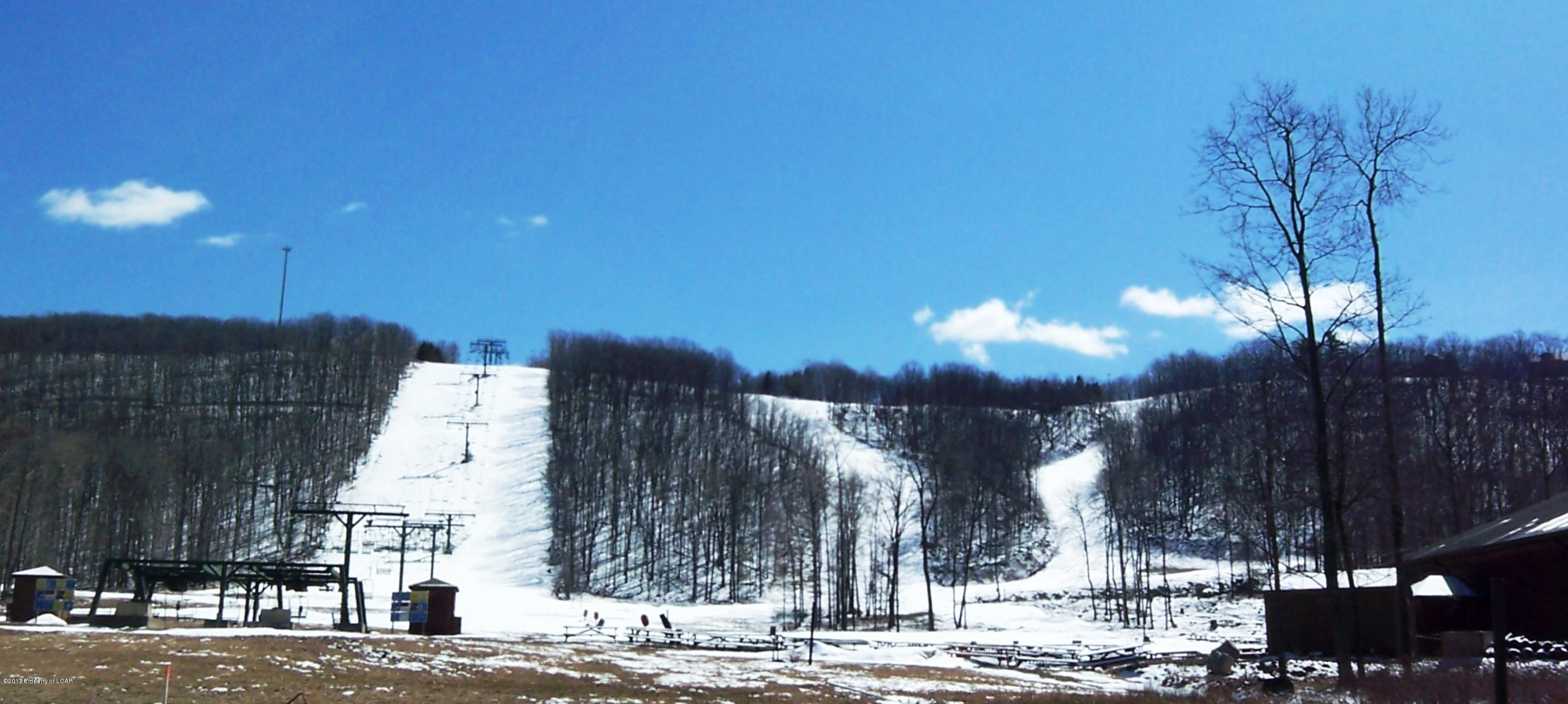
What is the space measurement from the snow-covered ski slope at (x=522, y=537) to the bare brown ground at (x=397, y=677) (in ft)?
55.5

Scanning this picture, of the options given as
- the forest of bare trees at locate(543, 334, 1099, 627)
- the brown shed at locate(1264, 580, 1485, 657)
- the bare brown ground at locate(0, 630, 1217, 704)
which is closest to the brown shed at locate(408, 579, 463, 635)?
the bare brown ground at locate(0, 630, 1217, 704)

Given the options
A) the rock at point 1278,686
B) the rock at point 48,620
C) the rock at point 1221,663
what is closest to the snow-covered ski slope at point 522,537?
the rock at point 48,620

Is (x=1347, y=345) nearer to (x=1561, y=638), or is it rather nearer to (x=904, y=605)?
(x=1561, y=638)

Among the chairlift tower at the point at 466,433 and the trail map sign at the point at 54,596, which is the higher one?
the chairlift tower at the point at 466,433

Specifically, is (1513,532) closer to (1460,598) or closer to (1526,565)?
(1526,565)

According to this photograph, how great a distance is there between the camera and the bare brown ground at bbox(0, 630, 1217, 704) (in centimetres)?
2034

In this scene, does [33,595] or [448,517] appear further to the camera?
[448,517]

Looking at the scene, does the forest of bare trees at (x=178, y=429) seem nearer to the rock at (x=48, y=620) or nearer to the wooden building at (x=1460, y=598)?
the rock at (x=48, y=620)

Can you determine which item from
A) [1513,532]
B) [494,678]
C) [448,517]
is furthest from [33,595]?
[1513,532]

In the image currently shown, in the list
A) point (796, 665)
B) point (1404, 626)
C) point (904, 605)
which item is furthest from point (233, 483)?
point (1404, 626)

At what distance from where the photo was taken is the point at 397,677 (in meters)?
24.8

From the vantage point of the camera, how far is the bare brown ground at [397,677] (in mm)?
20344

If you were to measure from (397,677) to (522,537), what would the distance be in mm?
71645

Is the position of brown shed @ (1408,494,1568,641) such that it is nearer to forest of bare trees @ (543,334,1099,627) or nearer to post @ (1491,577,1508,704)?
post @ (1491,577,1508,704)
